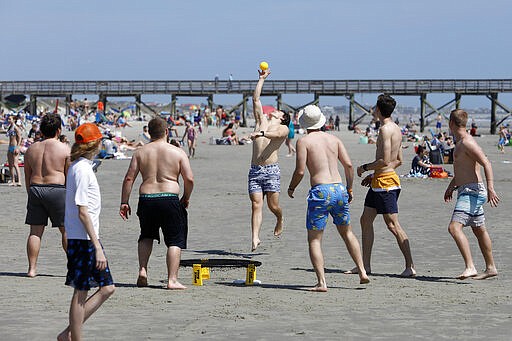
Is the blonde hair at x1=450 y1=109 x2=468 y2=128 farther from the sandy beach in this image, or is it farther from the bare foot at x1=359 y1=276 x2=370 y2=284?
the bare foot at x1=359 y1=276 x2=370 y2=284

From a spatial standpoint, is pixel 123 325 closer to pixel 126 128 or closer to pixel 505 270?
pixel 505 270

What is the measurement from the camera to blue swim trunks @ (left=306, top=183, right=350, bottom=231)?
8062 mm

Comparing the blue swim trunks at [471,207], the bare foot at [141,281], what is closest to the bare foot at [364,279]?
the blue swim trunks at [471,207]

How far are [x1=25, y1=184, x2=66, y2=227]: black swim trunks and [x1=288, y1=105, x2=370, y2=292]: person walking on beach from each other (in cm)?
211

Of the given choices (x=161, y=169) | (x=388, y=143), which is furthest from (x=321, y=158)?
(x=161, y=169)

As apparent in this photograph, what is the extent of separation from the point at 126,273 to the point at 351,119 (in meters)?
58.9

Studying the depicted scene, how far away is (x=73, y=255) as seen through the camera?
5793mm

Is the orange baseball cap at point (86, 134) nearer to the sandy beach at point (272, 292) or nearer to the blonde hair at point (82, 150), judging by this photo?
the blonde hair at point (82, 150)

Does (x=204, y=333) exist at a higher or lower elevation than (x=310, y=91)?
lower

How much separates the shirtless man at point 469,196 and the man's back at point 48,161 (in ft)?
11.6

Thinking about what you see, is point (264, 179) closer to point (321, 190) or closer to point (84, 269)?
point (321, 190)

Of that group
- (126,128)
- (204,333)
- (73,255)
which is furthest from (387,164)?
(126,128)

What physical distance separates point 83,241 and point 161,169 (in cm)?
221

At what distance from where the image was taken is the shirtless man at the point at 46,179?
8531 mm
